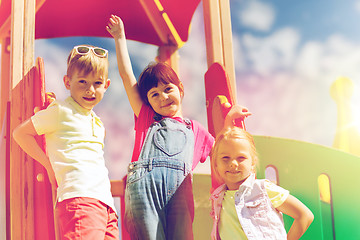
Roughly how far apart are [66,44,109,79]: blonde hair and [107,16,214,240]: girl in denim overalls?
0.41 feet

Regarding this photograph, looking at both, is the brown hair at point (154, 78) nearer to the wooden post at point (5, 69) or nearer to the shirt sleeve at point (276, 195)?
the shirt sleeve at point (276, 195)

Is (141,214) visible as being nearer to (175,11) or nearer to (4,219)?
(4,219)

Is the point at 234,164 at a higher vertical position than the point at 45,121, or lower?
lower

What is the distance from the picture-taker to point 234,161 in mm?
1808

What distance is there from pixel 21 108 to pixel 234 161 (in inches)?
42.4

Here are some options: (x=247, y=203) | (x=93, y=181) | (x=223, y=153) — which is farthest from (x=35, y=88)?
(x=247, y=203)

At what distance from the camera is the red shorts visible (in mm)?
1624

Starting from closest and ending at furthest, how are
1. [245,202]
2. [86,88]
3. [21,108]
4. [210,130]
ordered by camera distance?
[245,202]
[86,88]
[21,108]
[210,130]

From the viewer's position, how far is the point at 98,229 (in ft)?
5.47

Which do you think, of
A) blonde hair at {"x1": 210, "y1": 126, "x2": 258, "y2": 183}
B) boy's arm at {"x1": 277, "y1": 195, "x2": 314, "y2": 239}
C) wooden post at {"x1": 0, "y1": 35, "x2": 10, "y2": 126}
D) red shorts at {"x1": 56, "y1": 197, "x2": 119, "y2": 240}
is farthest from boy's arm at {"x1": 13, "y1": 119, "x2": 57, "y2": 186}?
wooden post at {"x1": 0, "y1": 35, "x2": 10, "y2": 126}

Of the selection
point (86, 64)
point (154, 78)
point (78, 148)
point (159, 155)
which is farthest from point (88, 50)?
point (159, 155)

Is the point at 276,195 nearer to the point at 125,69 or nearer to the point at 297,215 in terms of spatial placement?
the point at 297,215

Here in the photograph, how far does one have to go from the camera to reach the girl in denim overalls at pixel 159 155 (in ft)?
5.62

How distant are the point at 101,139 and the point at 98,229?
0.42 metres
